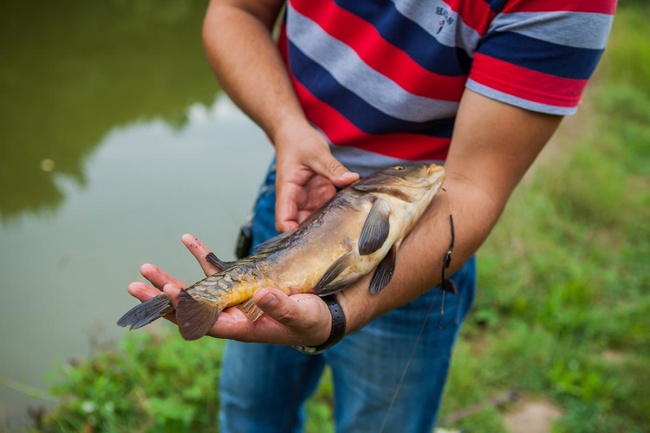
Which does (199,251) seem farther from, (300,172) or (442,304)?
(442,304)

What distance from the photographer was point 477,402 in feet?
11.2

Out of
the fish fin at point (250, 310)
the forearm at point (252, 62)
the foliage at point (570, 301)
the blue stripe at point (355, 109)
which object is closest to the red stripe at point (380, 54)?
the blue stripe at point (355, 109)

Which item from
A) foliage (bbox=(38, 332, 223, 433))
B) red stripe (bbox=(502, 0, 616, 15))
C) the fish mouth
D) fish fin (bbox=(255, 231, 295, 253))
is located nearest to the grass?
foliage (bbox=(38, 332, 223, 433))

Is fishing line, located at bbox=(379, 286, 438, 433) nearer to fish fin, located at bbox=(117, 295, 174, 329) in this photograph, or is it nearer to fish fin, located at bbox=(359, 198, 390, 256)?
fish fin, located at bbox=(359, 198, 390, 256)

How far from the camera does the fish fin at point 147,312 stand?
1.44m

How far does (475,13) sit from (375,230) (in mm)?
627

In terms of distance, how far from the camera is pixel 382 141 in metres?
2.01

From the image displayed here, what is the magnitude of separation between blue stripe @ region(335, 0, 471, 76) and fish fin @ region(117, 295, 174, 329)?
3.18 ft

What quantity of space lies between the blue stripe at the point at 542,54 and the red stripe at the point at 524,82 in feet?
0.04

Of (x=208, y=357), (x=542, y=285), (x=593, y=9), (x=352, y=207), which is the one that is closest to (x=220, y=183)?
(x=208, y=357)

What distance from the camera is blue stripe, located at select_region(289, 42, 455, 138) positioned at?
6.37 ft

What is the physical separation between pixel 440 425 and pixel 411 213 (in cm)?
182

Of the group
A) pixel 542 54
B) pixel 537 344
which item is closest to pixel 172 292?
pixel 542 54

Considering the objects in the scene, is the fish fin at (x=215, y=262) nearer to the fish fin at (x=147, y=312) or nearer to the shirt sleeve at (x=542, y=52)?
the fish fin at (x=147, y=312)
